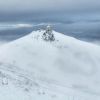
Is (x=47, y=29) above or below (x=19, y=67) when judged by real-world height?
above

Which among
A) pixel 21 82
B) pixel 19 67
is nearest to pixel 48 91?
pixel 21 82

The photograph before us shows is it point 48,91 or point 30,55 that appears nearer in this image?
point 48,91

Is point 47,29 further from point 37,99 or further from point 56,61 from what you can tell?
point 37,99

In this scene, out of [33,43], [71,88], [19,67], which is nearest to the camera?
[71,88]

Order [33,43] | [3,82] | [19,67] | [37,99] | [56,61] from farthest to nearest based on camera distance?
[33,43], [56,61], [19,67], [3,82], [37,99]

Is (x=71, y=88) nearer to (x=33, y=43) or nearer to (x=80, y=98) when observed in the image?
(x=80, y=98)

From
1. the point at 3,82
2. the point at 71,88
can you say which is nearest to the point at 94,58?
the point at 71,88
